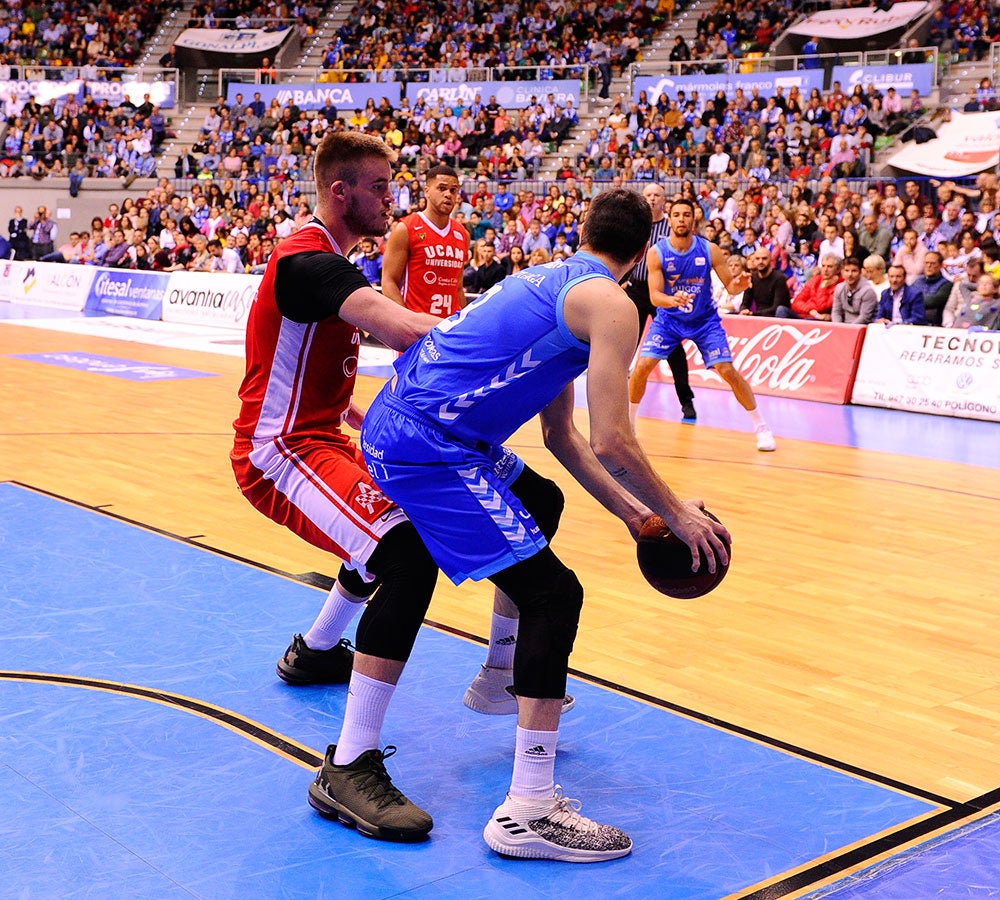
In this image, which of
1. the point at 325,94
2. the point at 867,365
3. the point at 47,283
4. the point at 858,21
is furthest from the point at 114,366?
the point at 858,21

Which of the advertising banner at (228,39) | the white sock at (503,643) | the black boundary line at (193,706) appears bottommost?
the black boundary line at (193,706)

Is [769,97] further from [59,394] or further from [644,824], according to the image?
[644,824]

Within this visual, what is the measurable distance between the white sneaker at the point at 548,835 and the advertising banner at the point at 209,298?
15.9 meters

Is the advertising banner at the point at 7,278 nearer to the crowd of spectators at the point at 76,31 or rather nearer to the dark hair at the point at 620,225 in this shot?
the crowd of spectators at the point at 76,31

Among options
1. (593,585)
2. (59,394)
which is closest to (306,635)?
(593,585)

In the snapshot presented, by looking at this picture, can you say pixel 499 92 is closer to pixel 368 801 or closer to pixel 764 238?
pixel 764 238

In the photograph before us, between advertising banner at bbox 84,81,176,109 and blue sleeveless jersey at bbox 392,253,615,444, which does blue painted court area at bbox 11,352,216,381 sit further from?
advertising banner at bbox 84,81,176,109

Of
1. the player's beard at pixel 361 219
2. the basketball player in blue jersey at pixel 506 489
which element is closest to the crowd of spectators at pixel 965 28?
the player's beard at pixel 361 219

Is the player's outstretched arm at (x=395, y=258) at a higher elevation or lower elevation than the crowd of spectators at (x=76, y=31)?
lower

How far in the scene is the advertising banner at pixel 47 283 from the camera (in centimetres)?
2261

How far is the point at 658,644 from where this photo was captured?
5152 millimetres

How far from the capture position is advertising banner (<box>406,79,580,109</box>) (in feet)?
86.5

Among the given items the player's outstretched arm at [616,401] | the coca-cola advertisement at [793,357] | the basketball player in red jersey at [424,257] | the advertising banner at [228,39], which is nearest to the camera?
the player's outstretched arm at [616,401]

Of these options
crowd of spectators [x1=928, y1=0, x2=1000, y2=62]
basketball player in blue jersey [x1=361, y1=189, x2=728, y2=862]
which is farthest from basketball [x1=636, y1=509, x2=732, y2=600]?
crowd of spectators [x1=928, y1=0, x2=1000, y2=62]
